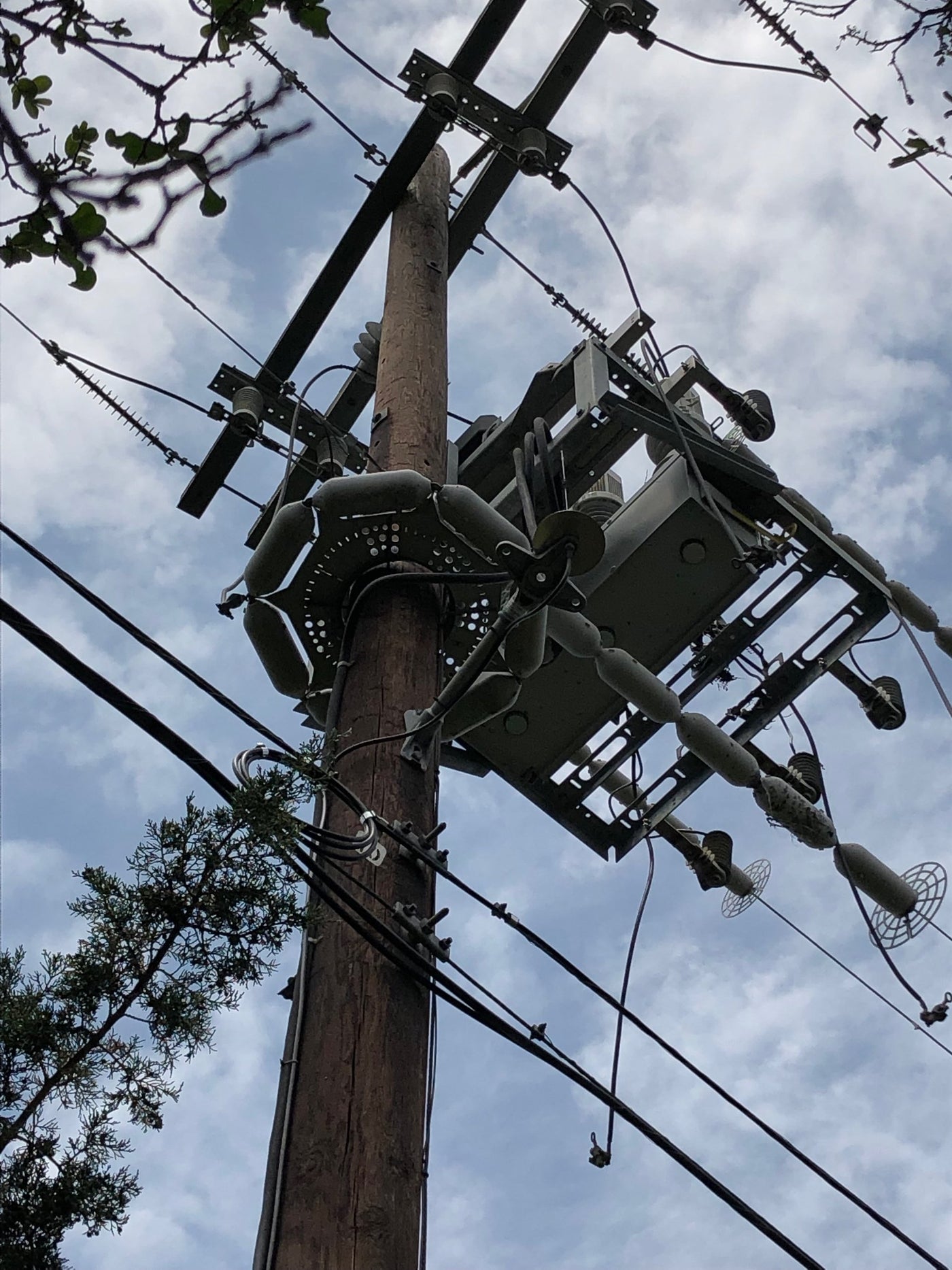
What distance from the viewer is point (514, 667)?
5.11 metres

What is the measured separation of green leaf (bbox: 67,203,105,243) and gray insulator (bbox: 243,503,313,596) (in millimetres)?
1709

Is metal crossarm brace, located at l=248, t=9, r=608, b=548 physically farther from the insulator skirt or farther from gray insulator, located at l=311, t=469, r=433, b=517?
gray insulator, located at l=311, t=469, r=433, b=517

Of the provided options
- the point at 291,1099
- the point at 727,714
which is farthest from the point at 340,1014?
the point at 727,714

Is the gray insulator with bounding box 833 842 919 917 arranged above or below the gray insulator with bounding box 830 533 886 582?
below

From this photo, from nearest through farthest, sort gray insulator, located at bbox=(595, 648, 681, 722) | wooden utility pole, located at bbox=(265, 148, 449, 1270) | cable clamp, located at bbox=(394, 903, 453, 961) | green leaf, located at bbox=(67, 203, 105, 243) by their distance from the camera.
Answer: green leaf, located at bbox=(67, 203, 105, 243) < wooden utility pole, located at bbox=(265, 148, 449, 1270) < cable clamp, located at bbox=(394, 903, 453, 961) < gray insulator, located at bbox=(595, 648, 681, 722)

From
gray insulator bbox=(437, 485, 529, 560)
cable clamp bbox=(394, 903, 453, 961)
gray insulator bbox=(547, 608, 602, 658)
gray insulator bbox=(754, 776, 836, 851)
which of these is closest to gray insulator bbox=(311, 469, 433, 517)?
gray insulator bbox=(437, 485, 529, 560)

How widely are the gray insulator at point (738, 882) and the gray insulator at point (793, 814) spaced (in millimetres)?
1090

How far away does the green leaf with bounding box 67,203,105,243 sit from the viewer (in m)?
3.31

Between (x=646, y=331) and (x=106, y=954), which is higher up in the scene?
(x=646, y=331)

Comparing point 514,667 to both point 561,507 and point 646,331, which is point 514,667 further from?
point 646,331

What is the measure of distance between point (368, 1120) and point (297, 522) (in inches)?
89.0

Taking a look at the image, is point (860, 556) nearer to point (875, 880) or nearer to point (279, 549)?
point (875, 880)

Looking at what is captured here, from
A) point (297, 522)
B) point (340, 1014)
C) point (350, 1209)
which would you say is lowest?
point (350, 1209)

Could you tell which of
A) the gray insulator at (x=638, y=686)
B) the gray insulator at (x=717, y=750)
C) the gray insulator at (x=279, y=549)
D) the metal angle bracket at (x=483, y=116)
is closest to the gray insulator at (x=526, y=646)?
the gray insulator at (x=279, y=549)
